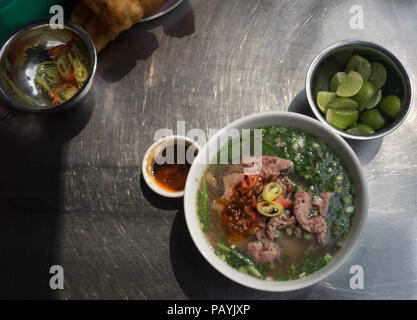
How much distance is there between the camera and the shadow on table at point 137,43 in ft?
8.57

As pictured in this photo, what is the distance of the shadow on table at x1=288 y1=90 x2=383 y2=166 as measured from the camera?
2.44m

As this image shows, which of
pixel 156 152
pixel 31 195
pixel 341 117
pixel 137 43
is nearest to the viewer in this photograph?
pixel 341 117

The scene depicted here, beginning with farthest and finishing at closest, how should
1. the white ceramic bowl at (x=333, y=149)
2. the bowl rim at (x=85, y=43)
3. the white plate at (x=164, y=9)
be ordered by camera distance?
the white plate at (x=164, y=9) → the bowl rim at (x=85, y=43) → the white ceramic bowl at (x=333, y=149)

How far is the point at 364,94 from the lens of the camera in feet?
7.30

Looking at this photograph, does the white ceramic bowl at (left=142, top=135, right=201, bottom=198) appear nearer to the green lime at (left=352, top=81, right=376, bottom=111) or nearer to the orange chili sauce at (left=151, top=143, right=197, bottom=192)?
the orange chili sauce at (left=151, top=143, right=197, bottom=192)

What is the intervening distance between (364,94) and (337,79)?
165 millimetres

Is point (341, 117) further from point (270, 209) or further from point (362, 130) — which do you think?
point (270, 209)

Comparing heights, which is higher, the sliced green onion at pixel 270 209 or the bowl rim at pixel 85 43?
the bowl rim at pixel 85 43

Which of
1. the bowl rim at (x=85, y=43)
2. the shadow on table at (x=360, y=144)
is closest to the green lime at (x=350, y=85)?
the shadow on table at (x=360, y=144)

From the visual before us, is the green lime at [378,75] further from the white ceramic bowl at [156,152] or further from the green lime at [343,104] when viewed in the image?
the white ceramic bowl at [156,152]

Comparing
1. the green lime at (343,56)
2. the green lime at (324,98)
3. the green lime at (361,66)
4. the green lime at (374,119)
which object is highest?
the green lime at (343,56)

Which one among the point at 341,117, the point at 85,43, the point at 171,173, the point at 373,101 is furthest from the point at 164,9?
the point at 373,101

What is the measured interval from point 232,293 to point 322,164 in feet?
2.91

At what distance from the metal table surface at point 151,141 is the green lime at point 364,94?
29 centimetres
